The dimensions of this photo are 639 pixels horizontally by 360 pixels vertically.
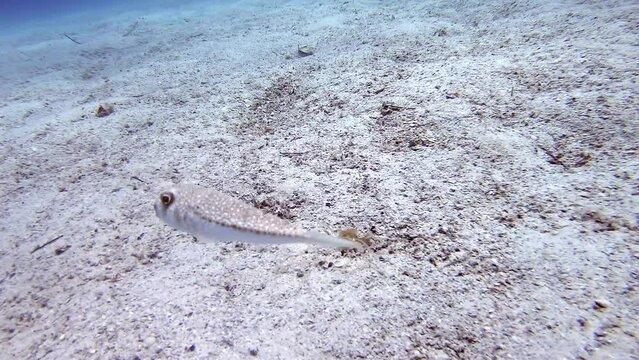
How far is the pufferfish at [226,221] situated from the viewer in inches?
80.5

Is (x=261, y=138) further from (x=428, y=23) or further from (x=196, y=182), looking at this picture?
(x=428, y=23)

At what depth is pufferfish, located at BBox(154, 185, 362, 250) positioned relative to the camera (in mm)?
2045

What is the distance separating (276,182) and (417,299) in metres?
2.10

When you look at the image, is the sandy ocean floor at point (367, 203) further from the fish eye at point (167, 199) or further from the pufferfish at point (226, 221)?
the fish eye at point (167, 199)

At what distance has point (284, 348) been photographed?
2418mm

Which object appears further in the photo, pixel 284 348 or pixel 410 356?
pixel 284 348

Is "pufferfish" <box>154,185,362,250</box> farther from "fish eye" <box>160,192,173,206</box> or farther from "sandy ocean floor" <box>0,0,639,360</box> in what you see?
"sandy ocean floor" <box>0,0,639,360</box>

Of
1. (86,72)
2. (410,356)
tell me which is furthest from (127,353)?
(86,72)

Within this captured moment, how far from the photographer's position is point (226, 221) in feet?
7.22

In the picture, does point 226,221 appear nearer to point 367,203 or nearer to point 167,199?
point 167,199

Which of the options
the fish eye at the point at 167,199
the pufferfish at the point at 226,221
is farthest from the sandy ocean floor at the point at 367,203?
the fish eye at the point at 167,199

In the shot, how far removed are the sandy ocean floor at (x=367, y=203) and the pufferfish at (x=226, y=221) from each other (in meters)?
0.82

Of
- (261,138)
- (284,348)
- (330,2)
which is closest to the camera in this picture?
(284,348)

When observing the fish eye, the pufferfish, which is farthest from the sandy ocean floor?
the fish eye
